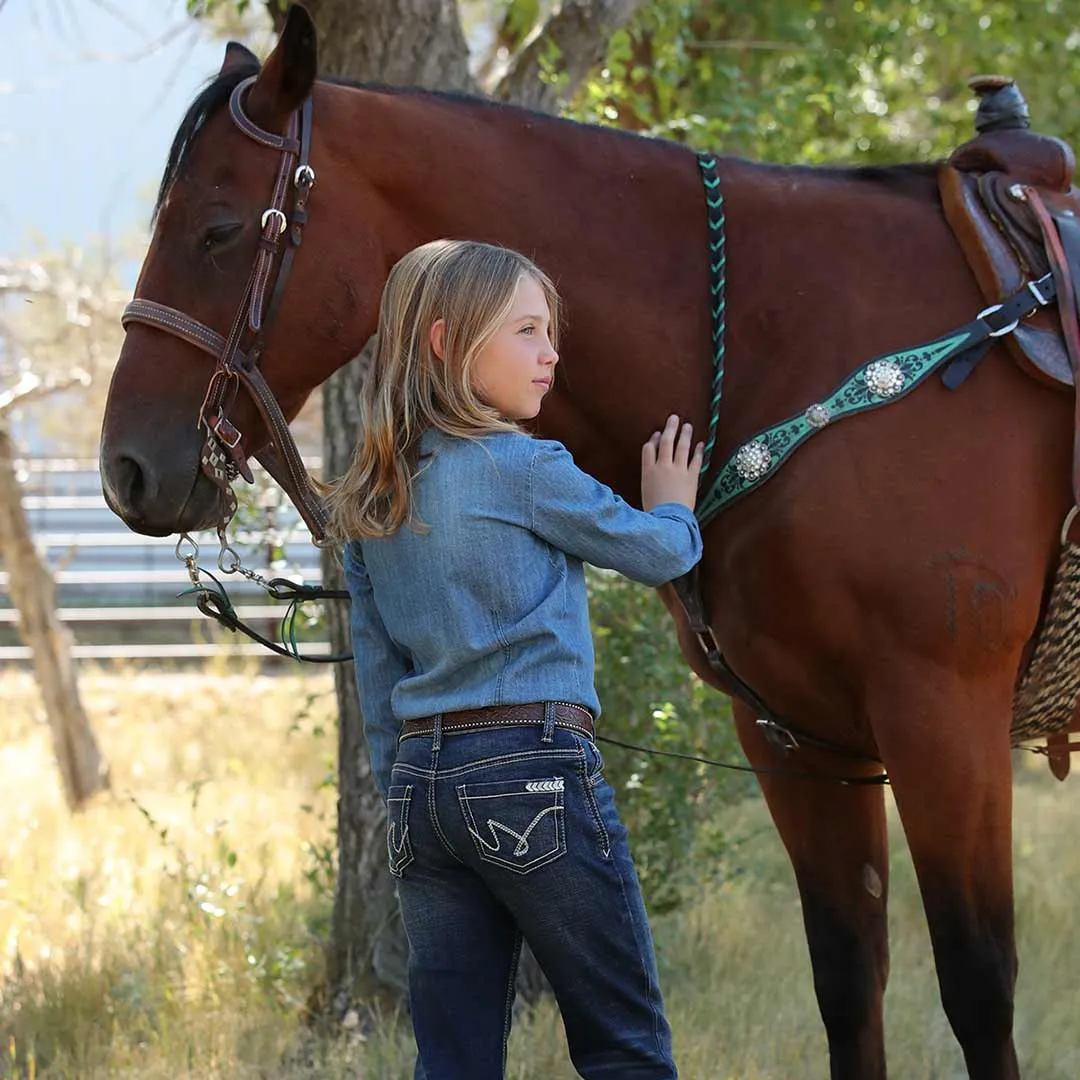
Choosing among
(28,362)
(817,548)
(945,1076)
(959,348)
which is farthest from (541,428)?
(28,362)

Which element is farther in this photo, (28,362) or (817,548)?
(28,362)

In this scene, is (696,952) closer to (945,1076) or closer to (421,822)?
(945,1076)

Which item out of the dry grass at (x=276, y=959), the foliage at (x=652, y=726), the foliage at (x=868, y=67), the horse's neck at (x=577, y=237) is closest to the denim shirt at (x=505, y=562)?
the horse's neck at (x=577, y=237)

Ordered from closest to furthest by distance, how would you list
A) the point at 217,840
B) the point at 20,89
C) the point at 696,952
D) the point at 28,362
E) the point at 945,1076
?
1. the point at 945,1076
2. the point at 696,952
3. the point at 217,840
4. the point at 20,89
5. the point at 28,362

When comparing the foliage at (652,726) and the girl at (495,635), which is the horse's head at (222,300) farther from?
the foliage at (652,726)

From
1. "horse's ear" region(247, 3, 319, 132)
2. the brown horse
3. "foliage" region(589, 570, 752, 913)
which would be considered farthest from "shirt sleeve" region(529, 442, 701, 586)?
"foliage" region(589, 570, 752, 913)

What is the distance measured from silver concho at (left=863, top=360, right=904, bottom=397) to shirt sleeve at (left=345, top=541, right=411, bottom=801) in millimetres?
886

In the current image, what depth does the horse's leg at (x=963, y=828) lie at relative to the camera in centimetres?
227

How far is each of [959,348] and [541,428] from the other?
2.36 ft

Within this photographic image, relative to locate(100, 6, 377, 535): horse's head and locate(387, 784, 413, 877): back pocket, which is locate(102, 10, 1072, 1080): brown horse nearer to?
locate(100, 6, 377, 535): horse's head

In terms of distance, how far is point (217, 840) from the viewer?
482 centimetres

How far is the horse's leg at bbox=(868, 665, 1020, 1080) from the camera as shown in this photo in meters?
2.27

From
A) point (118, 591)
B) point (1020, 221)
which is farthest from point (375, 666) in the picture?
point (118, 591)

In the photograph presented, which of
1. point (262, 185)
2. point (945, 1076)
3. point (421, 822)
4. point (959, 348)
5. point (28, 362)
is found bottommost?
point (945, 1076)
